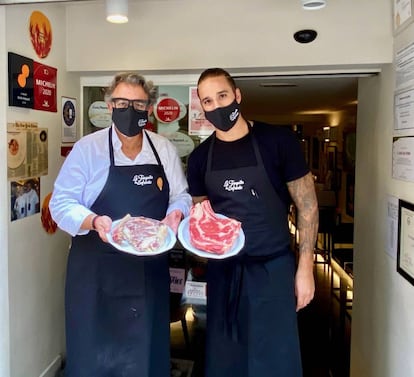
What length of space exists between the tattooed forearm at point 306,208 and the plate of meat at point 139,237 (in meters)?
0.48

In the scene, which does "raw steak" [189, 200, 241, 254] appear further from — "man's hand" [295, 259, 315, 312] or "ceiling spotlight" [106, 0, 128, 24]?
"ceiling spotlight" [106, 0, 128, 24]

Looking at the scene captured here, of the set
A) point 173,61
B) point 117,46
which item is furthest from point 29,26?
point 173,61

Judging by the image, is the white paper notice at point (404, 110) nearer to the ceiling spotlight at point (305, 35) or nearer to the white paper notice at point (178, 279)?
the ceiling spotlight at point (305, 35)

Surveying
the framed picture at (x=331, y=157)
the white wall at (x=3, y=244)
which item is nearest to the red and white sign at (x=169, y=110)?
the white wall at (x=3, y=244)

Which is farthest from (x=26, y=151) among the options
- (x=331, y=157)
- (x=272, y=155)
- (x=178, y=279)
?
(x=331, y=157)

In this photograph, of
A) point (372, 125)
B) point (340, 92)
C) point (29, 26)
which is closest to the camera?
point (29, 26)

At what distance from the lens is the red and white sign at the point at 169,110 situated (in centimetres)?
240

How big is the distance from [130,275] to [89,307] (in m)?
0.19

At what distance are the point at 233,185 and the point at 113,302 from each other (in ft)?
2.04

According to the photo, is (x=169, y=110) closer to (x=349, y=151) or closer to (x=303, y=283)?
(x=303, y=283)

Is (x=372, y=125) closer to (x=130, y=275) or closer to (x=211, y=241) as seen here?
(x=211, y=241)

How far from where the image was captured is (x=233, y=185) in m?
1.63

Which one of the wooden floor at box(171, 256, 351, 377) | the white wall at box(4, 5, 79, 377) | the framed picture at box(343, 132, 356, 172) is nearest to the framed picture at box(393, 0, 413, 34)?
the white wall at box(4, 5, 79, 377)

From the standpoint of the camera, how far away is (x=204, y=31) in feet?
7.01
